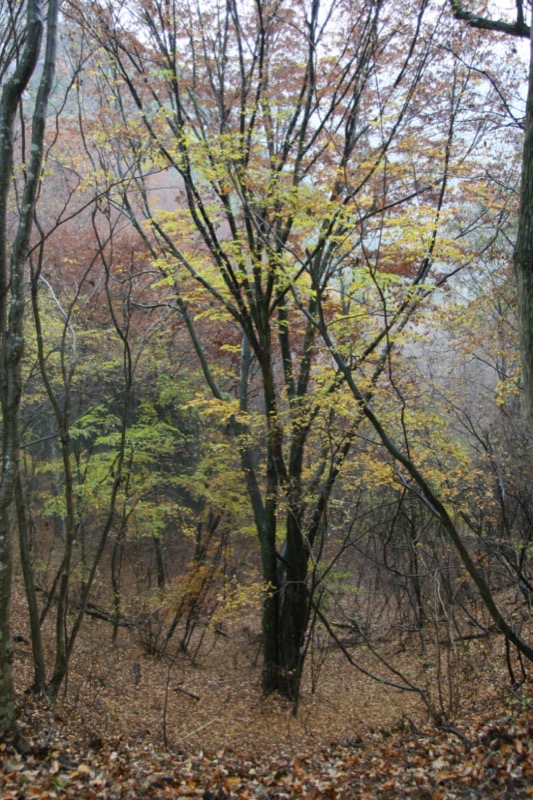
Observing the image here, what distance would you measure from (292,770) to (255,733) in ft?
11.8

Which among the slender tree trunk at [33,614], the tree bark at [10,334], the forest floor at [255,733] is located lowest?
the forest floor at [255,733]

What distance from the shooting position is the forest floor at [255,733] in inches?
168

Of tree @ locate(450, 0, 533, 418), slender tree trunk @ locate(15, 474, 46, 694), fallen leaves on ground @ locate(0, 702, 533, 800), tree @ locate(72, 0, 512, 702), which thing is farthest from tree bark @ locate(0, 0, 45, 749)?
tree @ locate(450, 0, 533, 418)

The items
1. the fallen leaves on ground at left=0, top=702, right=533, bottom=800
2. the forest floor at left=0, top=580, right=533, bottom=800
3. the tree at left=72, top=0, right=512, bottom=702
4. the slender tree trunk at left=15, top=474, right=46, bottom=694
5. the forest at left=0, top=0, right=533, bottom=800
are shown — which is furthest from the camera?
the tree at left=72, top=0, right=512, bottom=702

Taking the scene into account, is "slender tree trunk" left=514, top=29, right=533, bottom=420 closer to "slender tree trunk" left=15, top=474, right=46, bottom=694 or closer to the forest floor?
the forest floor

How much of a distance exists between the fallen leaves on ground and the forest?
35mm

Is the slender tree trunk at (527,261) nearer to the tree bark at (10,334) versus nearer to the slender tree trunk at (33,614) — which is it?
the tree bark at (10,334)

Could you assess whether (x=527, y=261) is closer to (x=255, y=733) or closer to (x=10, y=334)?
(x=10, y=334)

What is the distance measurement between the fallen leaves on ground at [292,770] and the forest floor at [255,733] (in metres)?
0.01

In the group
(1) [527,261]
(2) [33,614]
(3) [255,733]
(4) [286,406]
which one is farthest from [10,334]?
(3) [255,733]

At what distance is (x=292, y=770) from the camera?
5.11 m

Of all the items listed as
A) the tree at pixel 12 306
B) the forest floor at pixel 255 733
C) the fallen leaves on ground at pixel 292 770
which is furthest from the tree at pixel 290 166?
the fallen leaves on ground at pixel 292 770

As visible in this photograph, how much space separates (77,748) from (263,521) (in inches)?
203

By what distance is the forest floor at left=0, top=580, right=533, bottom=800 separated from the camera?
4.27 m
